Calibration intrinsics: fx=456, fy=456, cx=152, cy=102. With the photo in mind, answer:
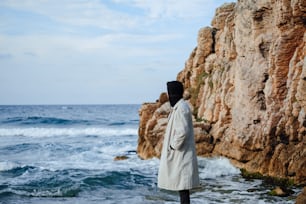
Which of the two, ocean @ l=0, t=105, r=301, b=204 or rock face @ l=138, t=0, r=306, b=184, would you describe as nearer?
ocean @ l=0, t=105, r=301, b=204

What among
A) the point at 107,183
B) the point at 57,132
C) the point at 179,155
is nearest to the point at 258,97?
the point at 107,183

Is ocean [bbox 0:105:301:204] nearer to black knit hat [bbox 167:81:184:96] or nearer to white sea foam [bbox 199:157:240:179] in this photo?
white sea foam [bbox 199:157:240:179]

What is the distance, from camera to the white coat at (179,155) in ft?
19.8

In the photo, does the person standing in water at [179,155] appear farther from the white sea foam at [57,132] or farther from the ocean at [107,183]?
the white sea foam at [57,132]

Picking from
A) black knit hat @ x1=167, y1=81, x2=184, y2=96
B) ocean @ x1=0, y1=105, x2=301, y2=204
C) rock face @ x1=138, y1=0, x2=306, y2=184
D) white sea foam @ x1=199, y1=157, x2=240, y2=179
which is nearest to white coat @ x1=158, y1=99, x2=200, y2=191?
black knit hat @ x1=167, y1=81, x2=184, y2=96

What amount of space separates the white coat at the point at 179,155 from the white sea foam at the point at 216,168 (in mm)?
9365

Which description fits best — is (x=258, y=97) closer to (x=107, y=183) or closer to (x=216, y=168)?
Answer: (x=216, y=168)

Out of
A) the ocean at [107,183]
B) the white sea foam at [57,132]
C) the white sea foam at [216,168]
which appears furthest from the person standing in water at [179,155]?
the white sea foam at [57,132]

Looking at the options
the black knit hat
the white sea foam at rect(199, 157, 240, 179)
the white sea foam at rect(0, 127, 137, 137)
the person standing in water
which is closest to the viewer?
the person standing in water

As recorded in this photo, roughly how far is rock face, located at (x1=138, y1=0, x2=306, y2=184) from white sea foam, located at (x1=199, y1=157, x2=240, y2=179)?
27cm

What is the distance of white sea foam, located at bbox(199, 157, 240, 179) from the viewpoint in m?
15.3

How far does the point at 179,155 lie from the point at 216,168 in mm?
10000

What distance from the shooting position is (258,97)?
1492 cm

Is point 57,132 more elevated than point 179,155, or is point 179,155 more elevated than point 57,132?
point 179,155
